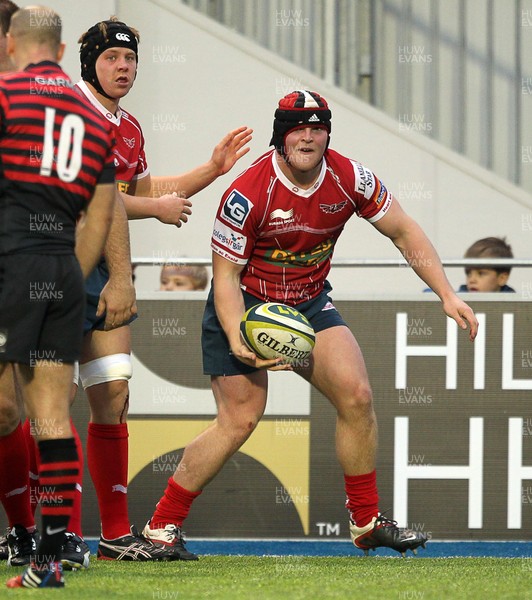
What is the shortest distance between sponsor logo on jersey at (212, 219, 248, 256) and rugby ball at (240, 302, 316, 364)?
0.30m

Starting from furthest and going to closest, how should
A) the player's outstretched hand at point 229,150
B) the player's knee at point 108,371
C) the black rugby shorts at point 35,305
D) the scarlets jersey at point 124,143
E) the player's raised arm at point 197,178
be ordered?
the player's outstretched hand at point 229,150, the player's raised arm at point 197,178, the scarlets jersey at point 124,143, the player's knee at point 108,371, the black rugby shorts at point 35,305

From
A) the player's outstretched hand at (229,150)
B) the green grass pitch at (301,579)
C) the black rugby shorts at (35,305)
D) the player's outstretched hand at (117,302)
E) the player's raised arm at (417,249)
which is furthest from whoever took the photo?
the player's outstretched hand at (229,150)

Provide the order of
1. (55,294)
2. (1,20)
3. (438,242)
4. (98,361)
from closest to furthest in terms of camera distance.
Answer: (55,294)
(1,20)
(98,361)
(438,242)

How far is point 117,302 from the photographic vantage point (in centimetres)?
517

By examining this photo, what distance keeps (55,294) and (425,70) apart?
7.98 metres

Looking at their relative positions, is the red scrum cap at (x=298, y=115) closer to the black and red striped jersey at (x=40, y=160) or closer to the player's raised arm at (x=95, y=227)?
the player's raised arm at (x=95, y=227)

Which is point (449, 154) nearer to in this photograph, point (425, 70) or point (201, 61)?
point (425, 70)

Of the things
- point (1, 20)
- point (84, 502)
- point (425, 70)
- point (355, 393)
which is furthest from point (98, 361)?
point (425, 70)

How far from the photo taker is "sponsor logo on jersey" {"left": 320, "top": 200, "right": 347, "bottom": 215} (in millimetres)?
5668

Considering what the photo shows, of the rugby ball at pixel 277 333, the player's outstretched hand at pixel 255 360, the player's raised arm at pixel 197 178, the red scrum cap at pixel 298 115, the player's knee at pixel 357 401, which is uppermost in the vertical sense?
the red scrum cap at pixel 298 115

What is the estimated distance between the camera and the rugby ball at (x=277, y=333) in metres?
5.39

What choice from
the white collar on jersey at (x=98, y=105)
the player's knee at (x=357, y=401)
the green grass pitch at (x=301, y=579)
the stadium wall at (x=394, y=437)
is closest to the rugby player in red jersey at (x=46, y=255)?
the green grass pitch at (x=301, y=579)

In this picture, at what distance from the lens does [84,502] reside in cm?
727

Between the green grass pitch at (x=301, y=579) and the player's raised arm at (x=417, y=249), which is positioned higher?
the player's raised arm at (x=417, y=249)
